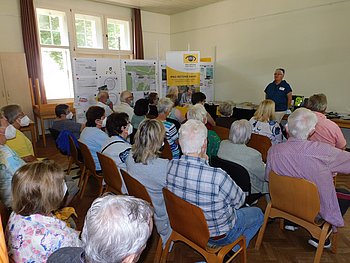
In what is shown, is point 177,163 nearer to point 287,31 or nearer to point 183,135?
point 183,135

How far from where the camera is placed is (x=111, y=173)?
236 cm

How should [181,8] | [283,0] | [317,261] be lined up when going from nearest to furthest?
[317,261], [283,0], [181,8]

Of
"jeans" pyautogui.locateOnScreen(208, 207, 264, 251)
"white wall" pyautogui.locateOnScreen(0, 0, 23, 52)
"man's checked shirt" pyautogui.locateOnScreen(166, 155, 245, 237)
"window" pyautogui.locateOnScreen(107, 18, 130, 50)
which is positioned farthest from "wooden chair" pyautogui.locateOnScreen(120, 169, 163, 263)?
"window" pyautogui.locateOnScreen(107, 18, 130, 50)

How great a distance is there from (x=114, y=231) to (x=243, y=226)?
1.28 metres

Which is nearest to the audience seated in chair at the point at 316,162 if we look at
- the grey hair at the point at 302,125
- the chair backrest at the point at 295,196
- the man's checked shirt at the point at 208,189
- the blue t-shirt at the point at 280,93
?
the grey hair at the point at 302,125

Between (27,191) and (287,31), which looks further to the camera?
(287,31)

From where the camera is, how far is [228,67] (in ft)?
24.2

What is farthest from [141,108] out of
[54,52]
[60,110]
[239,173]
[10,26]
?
[10,26]

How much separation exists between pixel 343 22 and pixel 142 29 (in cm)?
546

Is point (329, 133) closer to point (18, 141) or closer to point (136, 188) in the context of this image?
point (136, 188)

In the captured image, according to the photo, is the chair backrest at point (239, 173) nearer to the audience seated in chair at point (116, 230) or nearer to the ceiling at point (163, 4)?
the audience seated in chair at point (116, 230)

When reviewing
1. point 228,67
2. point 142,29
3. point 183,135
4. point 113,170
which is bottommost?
point 113,170

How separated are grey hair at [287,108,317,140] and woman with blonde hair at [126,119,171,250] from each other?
1.02 m

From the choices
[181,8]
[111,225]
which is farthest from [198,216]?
[181,8]
